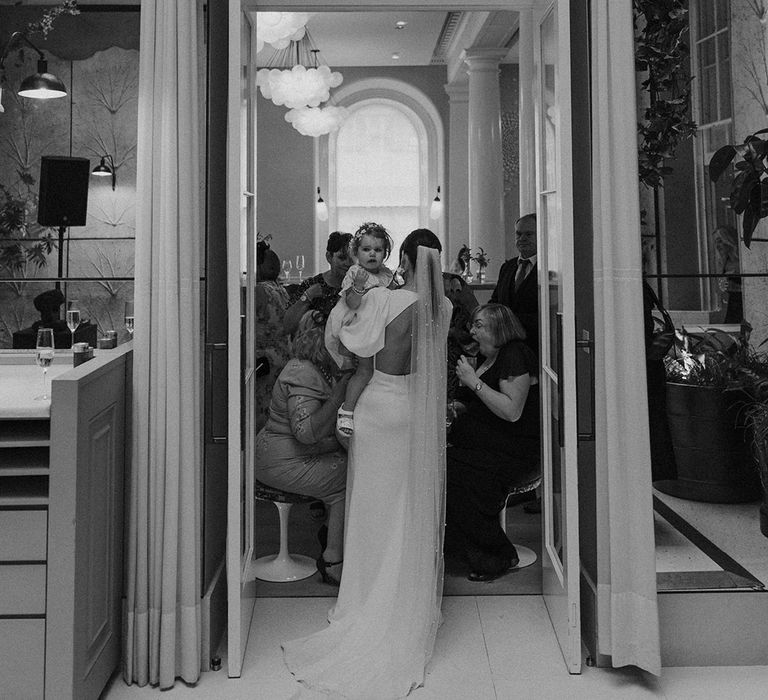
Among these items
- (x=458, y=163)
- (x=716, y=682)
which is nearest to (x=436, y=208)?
(x=458, y=163)

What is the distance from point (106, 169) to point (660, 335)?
2.40 meters

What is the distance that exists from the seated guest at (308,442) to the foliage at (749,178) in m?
1.71

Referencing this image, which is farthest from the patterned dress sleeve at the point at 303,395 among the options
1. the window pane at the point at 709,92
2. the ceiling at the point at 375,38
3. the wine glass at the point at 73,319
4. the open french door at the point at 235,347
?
the ceiling at the point at 375,38

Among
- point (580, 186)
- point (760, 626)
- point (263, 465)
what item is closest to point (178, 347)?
point (263, 465)

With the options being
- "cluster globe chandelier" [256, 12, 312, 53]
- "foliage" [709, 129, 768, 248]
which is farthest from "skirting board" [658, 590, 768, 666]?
"cluster globe chandelier" [256, 12, 312, 53]

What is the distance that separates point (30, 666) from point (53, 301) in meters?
1.62

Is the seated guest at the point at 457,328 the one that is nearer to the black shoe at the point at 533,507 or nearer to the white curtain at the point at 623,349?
the black shoe at the point at 533,507

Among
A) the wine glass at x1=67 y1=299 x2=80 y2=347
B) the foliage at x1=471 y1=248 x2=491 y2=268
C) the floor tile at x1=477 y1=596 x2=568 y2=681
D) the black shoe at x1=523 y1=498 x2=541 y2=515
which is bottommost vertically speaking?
the floor tile at x1=477 y1=596 x2=568 y2=681

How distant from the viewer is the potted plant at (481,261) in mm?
8477

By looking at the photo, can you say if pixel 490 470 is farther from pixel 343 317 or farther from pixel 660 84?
pixel 660 84

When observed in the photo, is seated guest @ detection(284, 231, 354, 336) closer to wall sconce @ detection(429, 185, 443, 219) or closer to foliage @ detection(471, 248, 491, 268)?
foliage @ detection(471, 248, 491, 268)

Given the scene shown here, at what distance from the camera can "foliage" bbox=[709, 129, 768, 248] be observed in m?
3.10

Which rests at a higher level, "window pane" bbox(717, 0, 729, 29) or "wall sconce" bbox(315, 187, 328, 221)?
"wall sconce" bbox(315, 187, 328, 221)

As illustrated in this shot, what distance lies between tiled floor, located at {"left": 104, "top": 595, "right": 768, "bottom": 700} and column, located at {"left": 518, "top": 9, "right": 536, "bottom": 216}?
2284 millimetres
